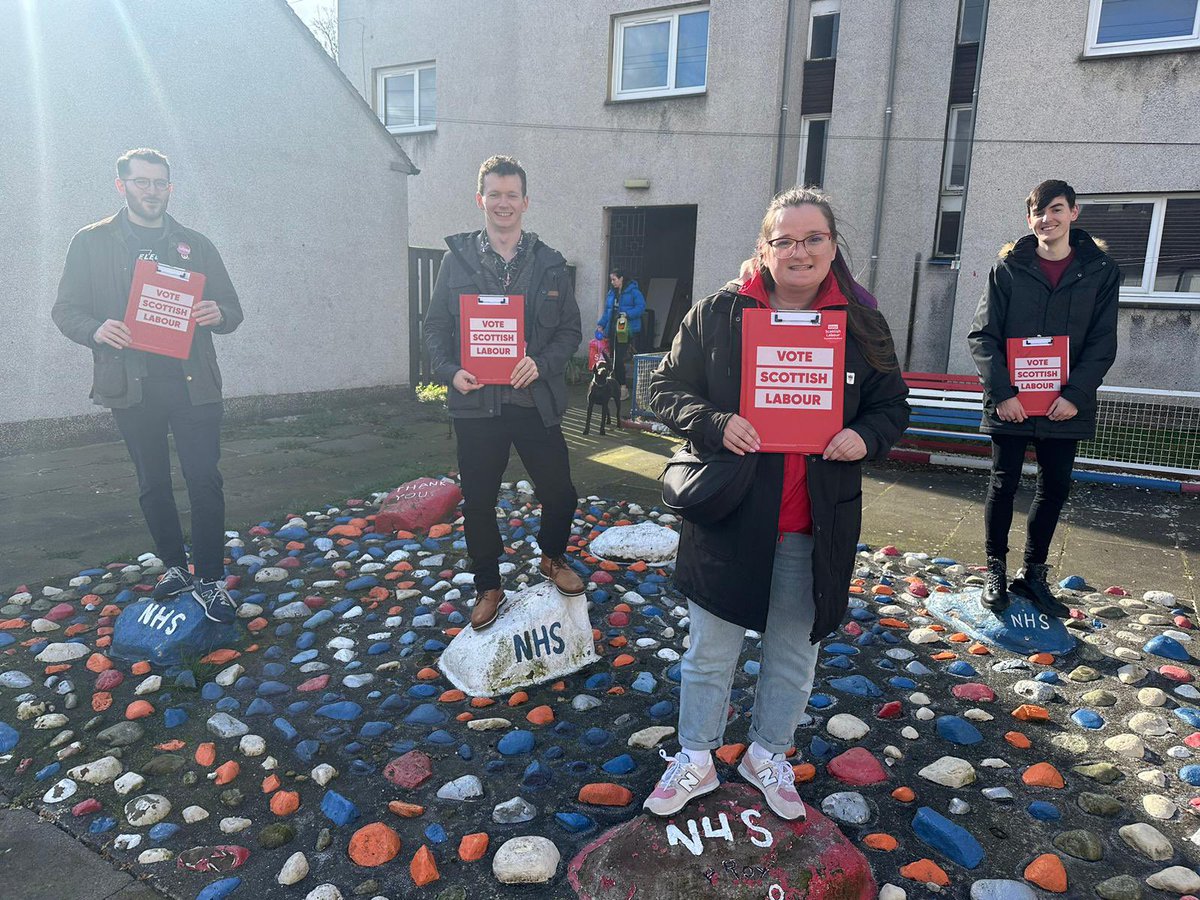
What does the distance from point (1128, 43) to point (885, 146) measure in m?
3.00

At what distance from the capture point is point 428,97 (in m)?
15.5

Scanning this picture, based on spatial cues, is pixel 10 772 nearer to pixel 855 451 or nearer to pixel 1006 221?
pixel 855 451

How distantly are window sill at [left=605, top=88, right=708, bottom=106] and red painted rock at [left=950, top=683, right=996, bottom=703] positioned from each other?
11098 mm

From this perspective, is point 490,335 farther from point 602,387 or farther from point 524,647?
point 602,387

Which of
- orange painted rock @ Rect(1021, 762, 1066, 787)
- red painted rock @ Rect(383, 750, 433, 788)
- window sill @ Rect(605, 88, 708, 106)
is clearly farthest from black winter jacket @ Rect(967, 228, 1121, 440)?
window sill @ Rect(605, 88, 708, 106)

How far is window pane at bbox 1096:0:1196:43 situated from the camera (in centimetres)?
883

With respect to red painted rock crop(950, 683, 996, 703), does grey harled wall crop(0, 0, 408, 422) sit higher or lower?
higher

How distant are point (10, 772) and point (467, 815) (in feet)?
5.30

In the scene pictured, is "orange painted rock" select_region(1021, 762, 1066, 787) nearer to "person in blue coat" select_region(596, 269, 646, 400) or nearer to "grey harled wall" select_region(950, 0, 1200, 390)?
"person in blue coat" select_region(596, 269, 646, 400)

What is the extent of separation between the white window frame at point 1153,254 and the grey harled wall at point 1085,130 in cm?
13

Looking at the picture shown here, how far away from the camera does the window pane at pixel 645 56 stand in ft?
41.6

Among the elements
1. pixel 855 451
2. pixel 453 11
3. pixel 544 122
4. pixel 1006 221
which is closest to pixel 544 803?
pixel 855 451

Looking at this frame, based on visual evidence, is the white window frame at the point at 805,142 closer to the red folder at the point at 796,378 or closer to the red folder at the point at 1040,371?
the red folder at the point at 1040,371

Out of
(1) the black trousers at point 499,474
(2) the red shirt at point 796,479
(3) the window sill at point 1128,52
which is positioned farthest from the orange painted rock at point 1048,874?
(3) the window sill at point 1128,52
